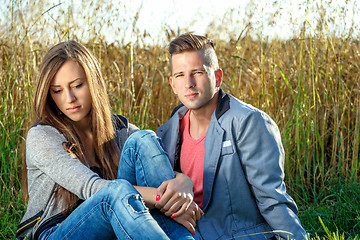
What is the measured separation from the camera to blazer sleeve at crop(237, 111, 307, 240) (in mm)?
1752

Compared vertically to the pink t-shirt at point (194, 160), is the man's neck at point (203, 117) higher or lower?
higher

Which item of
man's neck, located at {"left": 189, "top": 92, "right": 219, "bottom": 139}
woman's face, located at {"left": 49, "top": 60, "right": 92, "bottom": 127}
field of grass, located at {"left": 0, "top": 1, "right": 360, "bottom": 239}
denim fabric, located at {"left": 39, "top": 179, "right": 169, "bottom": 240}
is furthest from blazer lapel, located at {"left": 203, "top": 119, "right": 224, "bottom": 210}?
field of grass, located at {"left": 0, "top": 1, "right": 360, "bottom": 239}

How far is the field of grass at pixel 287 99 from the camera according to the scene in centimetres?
279

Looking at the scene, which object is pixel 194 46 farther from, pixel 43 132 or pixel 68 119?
pixel 43 132

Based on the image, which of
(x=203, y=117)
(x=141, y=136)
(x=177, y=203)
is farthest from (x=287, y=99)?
(x=177, y=203)

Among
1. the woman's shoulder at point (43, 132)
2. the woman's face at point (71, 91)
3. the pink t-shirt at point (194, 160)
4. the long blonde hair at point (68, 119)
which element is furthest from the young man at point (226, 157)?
the woman's shoulder at point (43, 132)

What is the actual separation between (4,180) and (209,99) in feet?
5.68

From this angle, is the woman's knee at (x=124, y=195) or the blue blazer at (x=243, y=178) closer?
the woman's knee at (x=124, y=195)

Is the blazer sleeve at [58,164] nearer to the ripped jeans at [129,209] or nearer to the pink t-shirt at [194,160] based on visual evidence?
the ripped jeans at [129,209]

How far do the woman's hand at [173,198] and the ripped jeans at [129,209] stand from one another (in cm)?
6

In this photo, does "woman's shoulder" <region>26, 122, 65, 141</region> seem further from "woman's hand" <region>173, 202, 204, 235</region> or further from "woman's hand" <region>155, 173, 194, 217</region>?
"woman's hand" <region>173, 202, 204, 235</region>

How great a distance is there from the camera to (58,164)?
70.9 inches

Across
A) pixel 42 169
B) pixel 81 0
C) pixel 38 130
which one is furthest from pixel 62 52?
pixel 81 0

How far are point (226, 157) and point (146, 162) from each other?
38 centimetres
